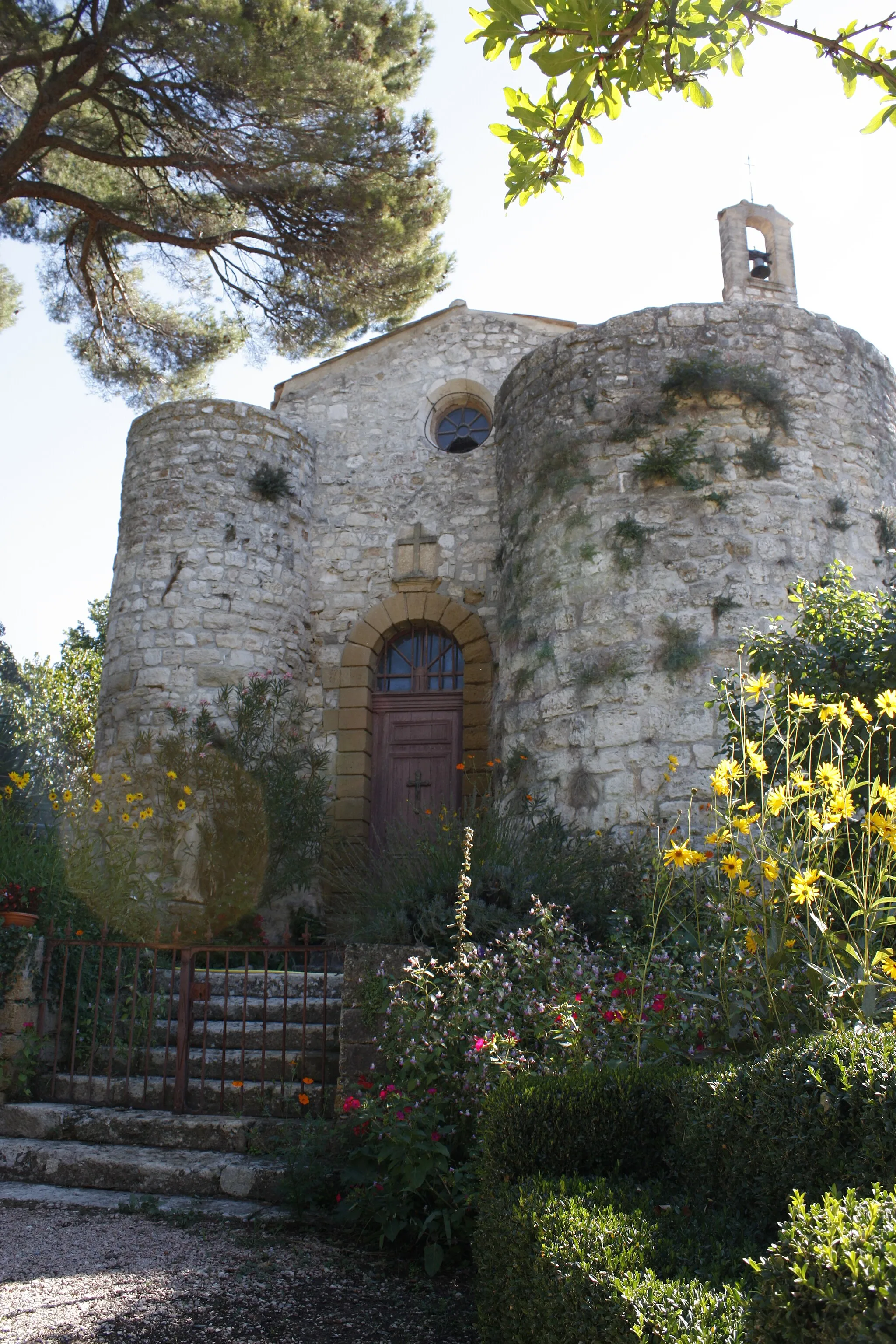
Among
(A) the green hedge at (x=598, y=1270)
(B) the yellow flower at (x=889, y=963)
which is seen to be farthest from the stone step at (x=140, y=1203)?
(B) the yellow flower at (x=889, y=963)

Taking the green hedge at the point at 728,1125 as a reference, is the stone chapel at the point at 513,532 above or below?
above

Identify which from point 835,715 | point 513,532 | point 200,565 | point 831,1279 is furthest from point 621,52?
point 200,565

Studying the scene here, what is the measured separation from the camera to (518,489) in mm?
8305

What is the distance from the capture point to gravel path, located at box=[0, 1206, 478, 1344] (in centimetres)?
291

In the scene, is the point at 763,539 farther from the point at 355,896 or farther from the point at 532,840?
the point at 355,896

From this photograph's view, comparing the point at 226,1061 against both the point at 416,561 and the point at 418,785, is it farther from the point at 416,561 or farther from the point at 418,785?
the point at 416,561

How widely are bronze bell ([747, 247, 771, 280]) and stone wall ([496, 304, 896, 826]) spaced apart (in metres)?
1.77

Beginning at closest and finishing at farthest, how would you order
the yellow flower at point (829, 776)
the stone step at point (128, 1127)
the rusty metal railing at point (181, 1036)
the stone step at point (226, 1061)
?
1. the yellow flower at point (829, 776)
2. the stone step at point (128, 1127)
3. the rusty metal railing at point (181, 1036)
4. the stone step at point (226, 1061)

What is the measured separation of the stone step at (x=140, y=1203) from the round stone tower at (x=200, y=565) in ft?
15.7

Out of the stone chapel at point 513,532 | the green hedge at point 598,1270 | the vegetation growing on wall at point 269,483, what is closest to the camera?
the green hedge at point 598,1270

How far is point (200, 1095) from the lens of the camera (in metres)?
4.93

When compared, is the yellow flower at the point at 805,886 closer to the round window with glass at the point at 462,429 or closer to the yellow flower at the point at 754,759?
the yellow flower at the point at 754,759

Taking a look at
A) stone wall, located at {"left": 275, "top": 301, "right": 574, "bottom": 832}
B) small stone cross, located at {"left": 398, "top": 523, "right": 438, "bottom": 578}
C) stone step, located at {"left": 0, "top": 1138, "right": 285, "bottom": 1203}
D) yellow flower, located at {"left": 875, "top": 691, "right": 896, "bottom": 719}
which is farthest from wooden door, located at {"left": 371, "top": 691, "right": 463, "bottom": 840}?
yellow flower, located at {"left": 875, "top": 691, "right": 896, "bottom": 719}

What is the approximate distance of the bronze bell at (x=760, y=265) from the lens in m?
9.47
